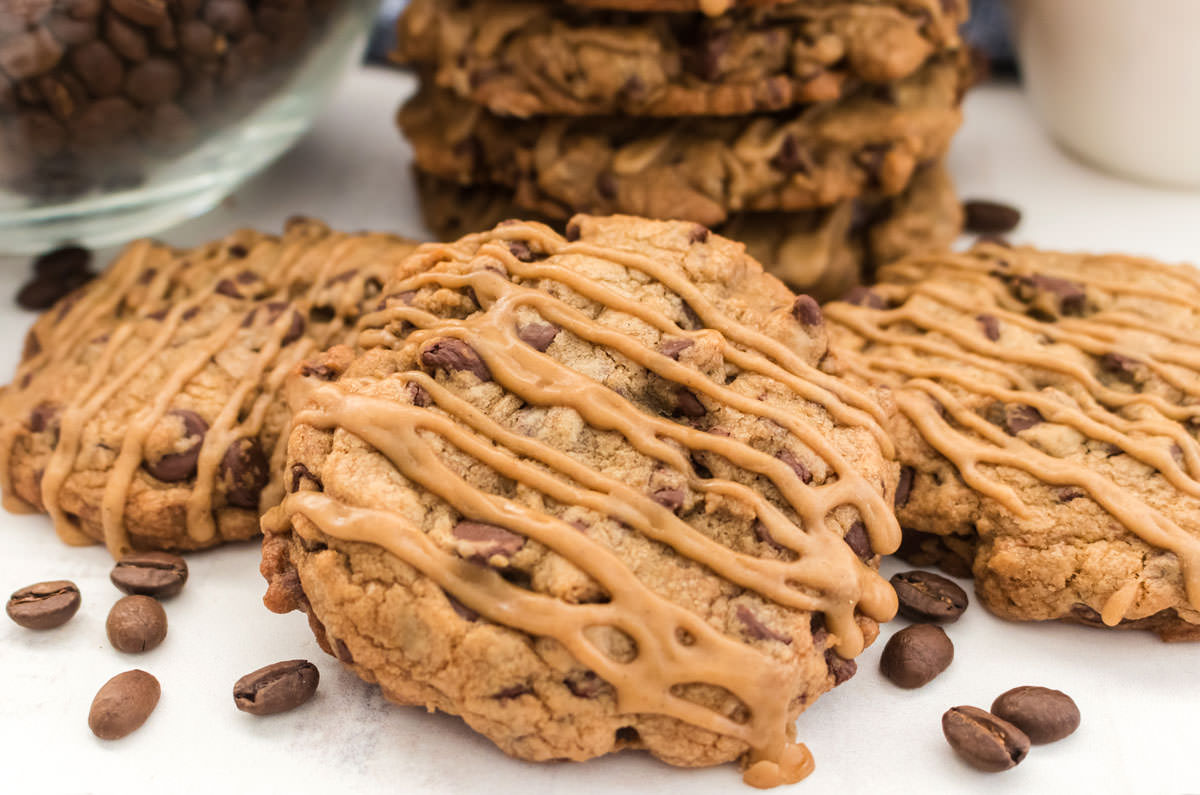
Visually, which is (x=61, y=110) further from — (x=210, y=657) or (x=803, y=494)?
(x=803, y=494)

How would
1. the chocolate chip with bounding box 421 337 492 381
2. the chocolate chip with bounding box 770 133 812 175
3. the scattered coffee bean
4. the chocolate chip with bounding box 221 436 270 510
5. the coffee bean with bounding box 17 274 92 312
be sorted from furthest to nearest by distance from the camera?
the scattered coffee bean → the coffee bean with bounding box 17 274 92 312 → the chocolate chip with bounding box 770 133 812 175 → the chocolate chip with bounding box 221 436 270 510 → the chocolate chip with bounding box 421 337 492 381

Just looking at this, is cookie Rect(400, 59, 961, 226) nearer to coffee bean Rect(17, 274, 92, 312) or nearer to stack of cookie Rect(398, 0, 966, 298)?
stack of cookie Rect(398, 0, 966, 298)

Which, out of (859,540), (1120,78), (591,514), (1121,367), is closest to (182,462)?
(591,514)

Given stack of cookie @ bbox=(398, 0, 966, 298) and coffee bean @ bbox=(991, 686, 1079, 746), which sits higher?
stack of cookie @ bbox=(398, 0, 966, 298)

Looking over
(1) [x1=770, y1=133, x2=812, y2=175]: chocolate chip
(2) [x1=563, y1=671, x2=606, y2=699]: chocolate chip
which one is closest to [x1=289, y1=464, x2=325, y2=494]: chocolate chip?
(2) [x1=563, y1=671, x2=606, y2=699]: chocolate chip

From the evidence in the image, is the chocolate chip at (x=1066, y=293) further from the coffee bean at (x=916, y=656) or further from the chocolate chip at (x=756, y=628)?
the chocolate chip at (x=756, y=628)

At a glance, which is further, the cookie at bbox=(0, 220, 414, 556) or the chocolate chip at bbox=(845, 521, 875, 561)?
the cookie at bbox=(0, 220, 414, 556)

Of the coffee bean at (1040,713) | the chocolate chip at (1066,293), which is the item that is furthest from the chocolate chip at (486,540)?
the chocolate chip at (1066,293)
